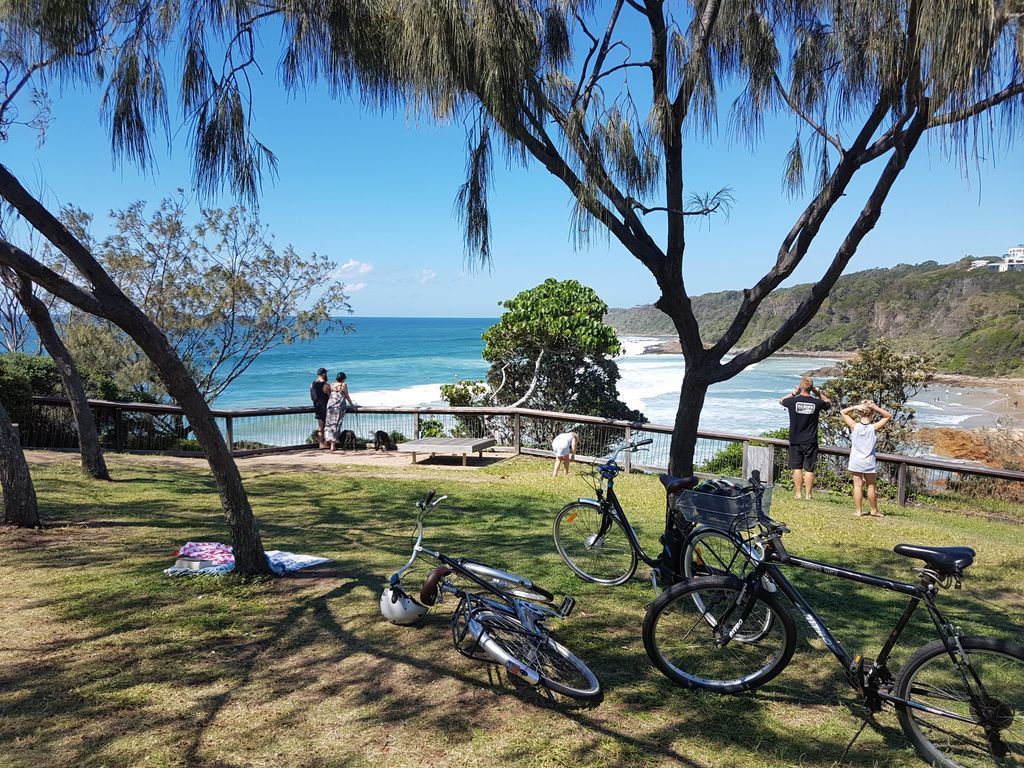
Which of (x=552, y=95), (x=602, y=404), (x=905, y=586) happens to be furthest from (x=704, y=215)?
(x=602, y=404)

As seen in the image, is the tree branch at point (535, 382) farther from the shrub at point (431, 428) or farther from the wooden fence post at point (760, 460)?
the wooden fence post at point (760, 460)

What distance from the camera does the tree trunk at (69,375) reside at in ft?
25.2

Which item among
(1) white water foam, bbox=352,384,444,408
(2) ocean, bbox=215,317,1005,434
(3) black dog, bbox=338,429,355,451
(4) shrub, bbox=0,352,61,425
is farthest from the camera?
(1) white water foam, bbox=352,384,444,408

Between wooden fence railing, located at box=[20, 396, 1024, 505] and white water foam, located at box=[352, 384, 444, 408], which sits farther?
white water foam, located at box=[352, 384, 444, 408]

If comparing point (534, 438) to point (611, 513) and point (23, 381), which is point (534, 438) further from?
point (23, 381)

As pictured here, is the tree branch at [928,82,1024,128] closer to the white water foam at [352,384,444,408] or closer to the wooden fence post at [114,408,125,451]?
the wooden fence post at [114,408,125,451]

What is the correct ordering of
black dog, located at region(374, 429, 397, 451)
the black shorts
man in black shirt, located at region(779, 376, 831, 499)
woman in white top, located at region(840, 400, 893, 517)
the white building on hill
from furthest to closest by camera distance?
1. the white building on hill
2. black dog, located at region(374, 429, 397, 451)
3. the black shorts
4. man in black shirt, located at region(779, 376, 831, 499)
5. woman in white top, located at region(840, 400, 893, 517)

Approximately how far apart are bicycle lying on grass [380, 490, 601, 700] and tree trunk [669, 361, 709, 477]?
165 cm

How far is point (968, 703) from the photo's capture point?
9.39ft

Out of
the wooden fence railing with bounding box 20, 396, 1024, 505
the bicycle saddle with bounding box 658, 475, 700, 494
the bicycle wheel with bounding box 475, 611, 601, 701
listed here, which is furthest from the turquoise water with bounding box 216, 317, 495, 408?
the bicycle wheel with bounding box 475, 611, 601, 701

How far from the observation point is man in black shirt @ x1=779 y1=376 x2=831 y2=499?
9.21 metres

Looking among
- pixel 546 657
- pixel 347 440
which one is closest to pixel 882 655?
pixel 546 657

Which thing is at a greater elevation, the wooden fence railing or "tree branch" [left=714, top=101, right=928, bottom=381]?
"tree branch" [left=714, top=101, right=928, bottom=381]

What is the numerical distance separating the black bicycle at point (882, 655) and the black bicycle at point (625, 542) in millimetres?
517
